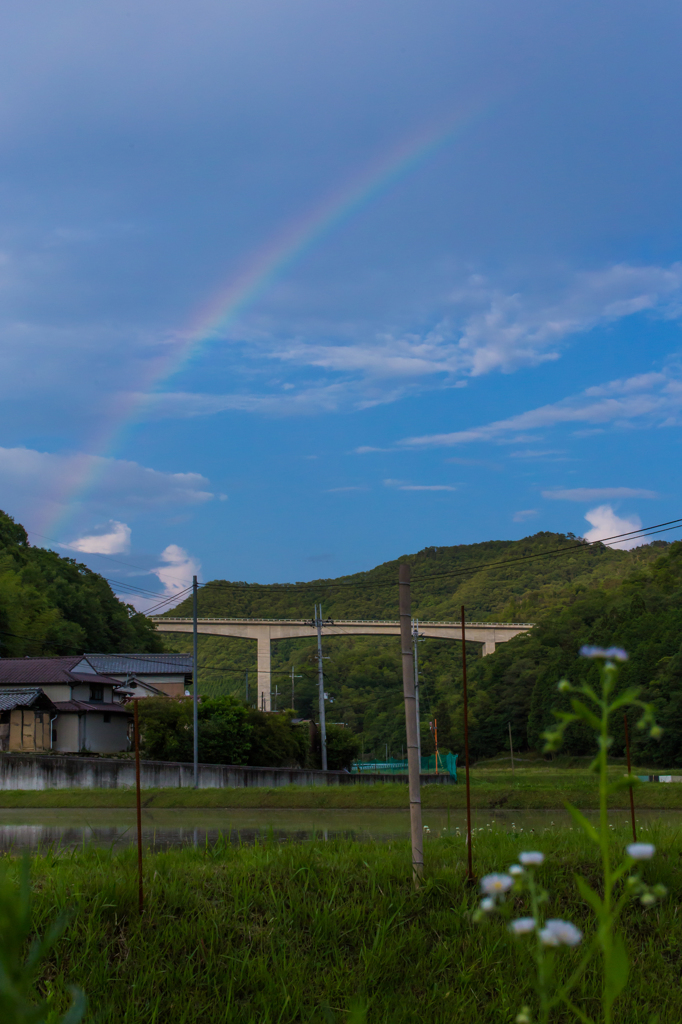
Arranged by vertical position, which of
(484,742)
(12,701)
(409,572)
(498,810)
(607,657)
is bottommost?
(484,742)

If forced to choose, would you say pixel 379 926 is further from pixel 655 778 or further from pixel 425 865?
pixel 655 778

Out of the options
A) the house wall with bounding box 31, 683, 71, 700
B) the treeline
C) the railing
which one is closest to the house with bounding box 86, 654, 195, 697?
the house wall with bounding box 31, 683, 71, 700

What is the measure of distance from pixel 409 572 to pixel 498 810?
1519cm

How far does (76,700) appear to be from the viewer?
107 ft

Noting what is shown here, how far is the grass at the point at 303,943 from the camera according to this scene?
391 cm

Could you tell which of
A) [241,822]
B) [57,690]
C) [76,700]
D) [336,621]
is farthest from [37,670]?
[336,621]

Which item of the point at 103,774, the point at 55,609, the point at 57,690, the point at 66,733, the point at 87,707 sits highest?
the point at 55,609

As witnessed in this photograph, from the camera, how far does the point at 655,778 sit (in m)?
30.9

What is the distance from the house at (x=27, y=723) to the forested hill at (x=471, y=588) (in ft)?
125

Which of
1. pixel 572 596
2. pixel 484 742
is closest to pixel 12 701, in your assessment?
pixel 484 742

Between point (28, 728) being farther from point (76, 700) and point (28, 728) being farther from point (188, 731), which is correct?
point (188, 731)

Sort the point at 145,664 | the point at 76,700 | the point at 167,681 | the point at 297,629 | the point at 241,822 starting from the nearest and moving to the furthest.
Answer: the point at 241,822, the point at 76,700, the point at 167,681, the point at 145,664, the point at 297,629

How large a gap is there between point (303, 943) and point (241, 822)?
40.8ft

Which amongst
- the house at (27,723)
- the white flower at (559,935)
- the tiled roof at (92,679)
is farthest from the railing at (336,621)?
the white flower at (559,935)
